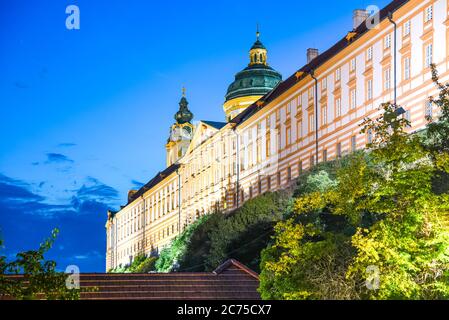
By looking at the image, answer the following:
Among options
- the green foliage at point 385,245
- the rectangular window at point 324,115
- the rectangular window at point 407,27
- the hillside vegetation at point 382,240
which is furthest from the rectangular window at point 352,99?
the green foliage at point 385,245

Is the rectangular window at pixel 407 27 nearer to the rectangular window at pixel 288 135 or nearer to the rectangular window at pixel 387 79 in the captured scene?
the rectangular window at pixel 387 79

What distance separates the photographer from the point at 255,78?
122 metres

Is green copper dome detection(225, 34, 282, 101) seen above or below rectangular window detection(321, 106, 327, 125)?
above

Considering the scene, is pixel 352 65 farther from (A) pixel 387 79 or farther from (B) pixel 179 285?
(B) pixel 179 285

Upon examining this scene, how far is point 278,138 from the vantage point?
76.8 m

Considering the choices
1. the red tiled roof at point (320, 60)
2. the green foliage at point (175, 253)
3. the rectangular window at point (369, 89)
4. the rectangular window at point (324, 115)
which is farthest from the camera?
the green foliage at point (175, 253)

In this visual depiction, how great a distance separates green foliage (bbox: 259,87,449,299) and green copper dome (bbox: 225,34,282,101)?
8597 cm

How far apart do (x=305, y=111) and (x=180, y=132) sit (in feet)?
244

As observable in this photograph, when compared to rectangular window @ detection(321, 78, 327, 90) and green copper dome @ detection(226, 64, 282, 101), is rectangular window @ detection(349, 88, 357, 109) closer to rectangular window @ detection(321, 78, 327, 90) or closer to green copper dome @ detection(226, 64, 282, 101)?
rectangular window @ detection(321, 78, 327, 90)

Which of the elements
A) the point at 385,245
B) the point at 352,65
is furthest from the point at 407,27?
the point at 385,245

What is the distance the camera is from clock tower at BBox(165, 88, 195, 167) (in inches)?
5630

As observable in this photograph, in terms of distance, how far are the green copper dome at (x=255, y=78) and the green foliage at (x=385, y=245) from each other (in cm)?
8597

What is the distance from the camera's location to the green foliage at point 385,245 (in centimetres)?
2975

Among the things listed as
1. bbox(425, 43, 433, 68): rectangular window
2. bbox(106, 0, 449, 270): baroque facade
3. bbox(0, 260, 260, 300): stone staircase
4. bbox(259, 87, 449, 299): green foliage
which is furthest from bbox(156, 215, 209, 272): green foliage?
bbox(259, 87, 449, 299): green foliage
